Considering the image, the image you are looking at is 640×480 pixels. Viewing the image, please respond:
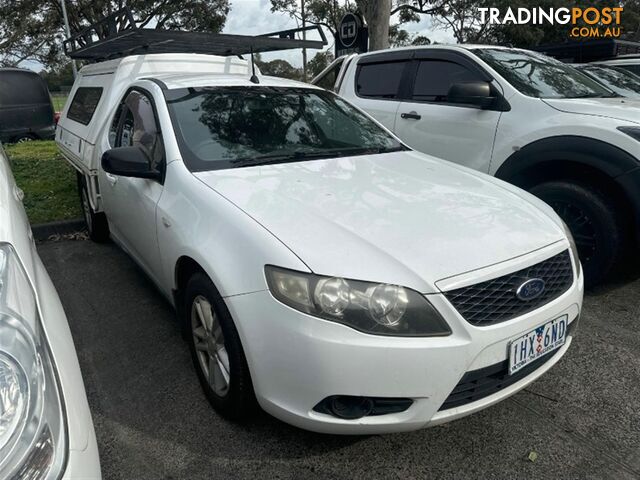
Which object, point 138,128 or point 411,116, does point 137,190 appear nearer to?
point 138,128

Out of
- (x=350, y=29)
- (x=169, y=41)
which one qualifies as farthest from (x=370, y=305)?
(x=350, y=29)

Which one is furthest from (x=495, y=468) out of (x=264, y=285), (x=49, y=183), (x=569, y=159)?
(x=49, y=183)

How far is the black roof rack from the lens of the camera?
12.3 ft

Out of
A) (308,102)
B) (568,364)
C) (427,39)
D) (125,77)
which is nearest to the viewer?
(568,364)

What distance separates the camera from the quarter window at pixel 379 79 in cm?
506

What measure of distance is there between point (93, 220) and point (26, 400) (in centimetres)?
383

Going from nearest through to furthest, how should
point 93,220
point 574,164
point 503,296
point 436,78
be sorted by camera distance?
point 503,296, point 574,164, point 93,220, point 436,78

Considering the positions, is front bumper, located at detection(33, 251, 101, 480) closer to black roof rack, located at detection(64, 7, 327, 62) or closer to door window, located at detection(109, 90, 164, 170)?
door window, located at detection(109, 90, 164, 170)

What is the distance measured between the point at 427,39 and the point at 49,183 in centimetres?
2809

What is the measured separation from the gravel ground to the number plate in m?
0.43

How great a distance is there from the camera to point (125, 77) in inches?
172

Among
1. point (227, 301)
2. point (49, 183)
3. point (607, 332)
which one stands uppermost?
point (227, 301)

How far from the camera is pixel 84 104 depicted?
5004mm

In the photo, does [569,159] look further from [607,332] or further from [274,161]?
[274,161]
